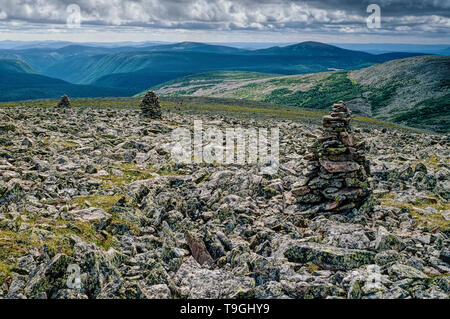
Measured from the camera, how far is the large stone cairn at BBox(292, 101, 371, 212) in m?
21.5

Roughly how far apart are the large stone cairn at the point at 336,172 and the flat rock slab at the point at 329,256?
580 cm

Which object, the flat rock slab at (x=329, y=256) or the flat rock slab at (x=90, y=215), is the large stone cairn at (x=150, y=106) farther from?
the flat rock slab at (x=329, y=256)

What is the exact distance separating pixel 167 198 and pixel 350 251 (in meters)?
12.0

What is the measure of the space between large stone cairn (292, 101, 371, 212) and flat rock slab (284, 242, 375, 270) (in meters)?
5.80

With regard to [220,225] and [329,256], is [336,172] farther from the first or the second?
[220,225]

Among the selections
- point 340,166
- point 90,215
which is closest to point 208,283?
point 90,215

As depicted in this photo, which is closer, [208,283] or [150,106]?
[208,283]

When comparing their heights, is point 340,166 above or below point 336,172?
above

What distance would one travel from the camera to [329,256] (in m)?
15.3

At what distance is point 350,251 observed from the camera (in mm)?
15508

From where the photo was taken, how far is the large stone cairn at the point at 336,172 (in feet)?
70.7

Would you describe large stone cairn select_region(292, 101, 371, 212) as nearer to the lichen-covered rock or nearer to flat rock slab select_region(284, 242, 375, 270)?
flat rock slab select_region(284, 242, 375, 270)

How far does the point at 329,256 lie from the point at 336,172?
8170mm
